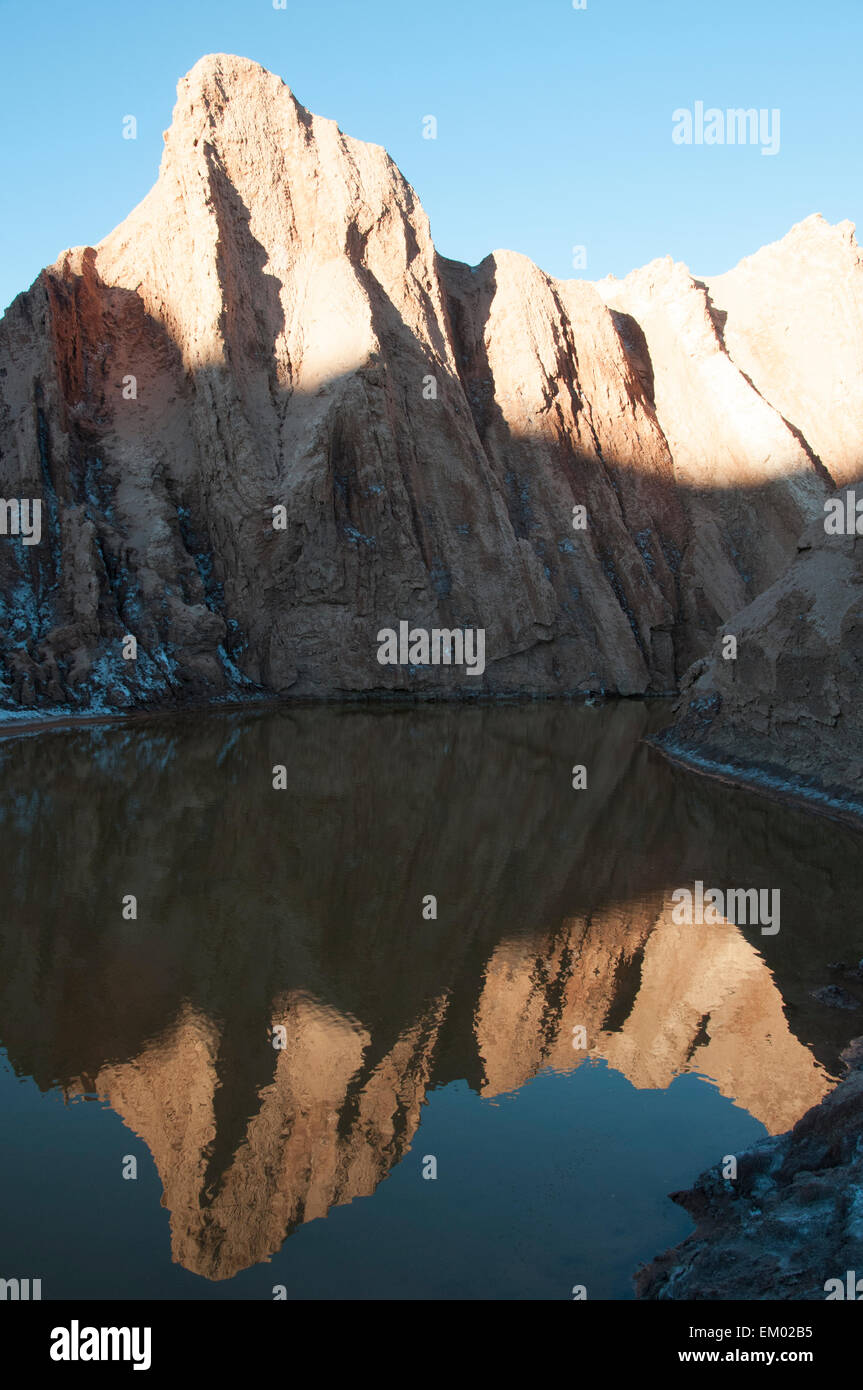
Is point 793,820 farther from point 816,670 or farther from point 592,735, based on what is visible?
point 592,735

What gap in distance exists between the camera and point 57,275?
42094mm

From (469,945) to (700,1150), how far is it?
4477 mm

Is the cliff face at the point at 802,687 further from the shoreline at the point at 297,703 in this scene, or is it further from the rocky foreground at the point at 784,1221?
the shoreline at the point at 297,703

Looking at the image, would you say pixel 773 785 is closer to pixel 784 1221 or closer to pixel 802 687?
pixel 802 687

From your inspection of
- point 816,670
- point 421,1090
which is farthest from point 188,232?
point 421,1090

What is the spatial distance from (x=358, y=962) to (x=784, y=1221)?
19.0 ft

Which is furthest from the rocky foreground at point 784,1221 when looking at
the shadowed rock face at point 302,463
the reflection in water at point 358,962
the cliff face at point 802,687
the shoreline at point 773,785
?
the shadowed rock face at point 302,463

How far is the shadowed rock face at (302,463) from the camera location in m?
39.1

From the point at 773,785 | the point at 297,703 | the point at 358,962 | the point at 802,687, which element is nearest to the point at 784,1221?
the point at 358,962

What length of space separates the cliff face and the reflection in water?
1.56 meters

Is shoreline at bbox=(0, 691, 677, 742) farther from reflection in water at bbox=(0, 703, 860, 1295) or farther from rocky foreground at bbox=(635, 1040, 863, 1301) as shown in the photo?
rocky foreground at bbox=(635, 1040, 863, 1301)

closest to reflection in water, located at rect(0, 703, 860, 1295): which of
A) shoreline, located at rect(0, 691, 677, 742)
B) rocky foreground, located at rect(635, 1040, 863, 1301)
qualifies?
rocky foreground, located at rect(635, 1040, 863, 1301)

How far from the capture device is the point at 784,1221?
5.64 m

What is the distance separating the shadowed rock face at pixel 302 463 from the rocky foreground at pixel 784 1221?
1196 inches
